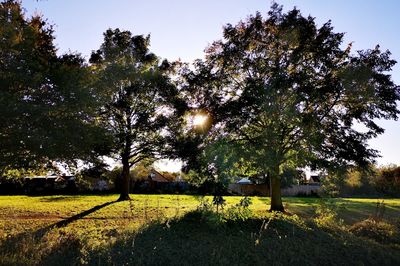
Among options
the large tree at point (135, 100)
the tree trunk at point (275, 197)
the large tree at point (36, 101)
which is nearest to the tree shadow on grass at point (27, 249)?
the large tree at point (36, 101)

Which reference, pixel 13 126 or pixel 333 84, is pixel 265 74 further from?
pixel 13 126

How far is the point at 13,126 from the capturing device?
13.1m

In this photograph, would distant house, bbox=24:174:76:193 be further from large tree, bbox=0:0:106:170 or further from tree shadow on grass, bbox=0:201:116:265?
tree shadow on grass, bbox=0:201:116:265

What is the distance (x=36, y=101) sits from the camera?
45.9 ft

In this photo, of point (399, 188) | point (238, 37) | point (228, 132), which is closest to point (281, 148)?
point (228, 132)

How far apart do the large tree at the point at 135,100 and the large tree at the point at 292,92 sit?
Answer: 1259 centimetres

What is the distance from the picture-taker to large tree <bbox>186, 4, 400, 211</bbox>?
1970cm

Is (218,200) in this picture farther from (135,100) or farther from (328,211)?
(135,100)

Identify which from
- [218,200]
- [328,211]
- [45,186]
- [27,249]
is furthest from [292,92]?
[45,186]

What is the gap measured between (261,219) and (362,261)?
2.78m

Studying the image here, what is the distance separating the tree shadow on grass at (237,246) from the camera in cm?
842

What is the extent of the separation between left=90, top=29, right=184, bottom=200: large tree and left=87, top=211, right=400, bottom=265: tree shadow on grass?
24667 mm

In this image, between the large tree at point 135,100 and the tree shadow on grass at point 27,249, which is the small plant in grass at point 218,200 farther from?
the large tree at point 135,100

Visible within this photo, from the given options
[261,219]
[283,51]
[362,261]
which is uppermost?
[283,51]
